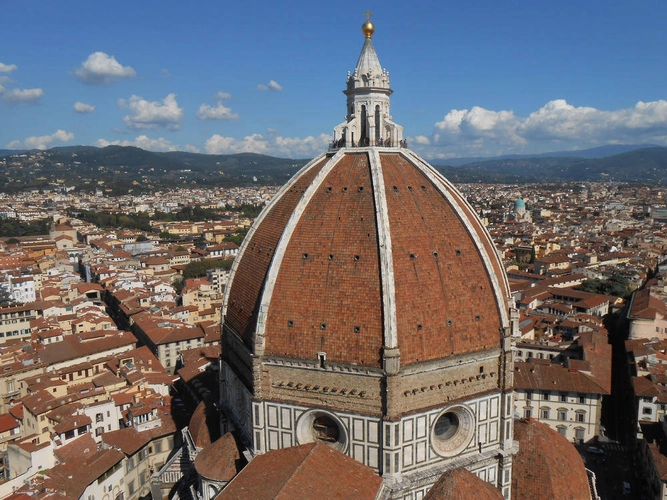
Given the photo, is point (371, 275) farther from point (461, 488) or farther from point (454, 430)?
point (461, 488)

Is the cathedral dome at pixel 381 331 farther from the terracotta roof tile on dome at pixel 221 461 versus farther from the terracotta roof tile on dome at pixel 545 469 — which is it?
the terracotta roof tile on dome at pixel 221 461

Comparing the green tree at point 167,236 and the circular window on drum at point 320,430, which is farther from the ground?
the circular window on drum at point 320,430

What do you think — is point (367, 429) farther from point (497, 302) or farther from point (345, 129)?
point (345, 129)

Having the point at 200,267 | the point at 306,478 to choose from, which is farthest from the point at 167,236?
the point at 306,478

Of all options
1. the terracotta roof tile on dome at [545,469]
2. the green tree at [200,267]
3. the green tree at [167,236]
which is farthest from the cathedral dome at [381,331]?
the green tree at [167,236]

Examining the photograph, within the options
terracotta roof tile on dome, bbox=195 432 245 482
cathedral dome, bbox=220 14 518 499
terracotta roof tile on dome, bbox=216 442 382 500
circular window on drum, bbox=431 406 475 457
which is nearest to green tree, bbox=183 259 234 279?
terracotta roof tile on dome, bbox=195 432 245 482
